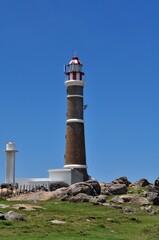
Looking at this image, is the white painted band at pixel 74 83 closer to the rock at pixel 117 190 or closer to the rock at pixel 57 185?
the rock at pixel 57 185

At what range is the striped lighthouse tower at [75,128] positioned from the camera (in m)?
67.8

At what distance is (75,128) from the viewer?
6838 centimetres

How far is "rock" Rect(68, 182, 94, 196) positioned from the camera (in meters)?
53.0

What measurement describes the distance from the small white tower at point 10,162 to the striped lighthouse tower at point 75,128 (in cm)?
651

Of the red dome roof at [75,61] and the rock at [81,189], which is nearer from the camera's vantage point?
the rock at [81,189]

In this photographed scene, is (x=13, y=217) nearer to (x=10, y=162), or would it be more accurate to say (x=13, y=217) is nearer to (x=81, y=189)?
(x=81, y=189)

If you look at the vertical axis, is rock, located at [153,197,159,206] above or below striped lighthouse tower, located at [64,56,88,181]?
below

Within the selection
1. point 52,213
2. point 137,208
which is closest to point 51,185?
point 137,208

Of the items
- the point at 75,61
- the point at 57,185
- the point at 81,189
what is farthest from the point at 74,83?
the point at 81,189

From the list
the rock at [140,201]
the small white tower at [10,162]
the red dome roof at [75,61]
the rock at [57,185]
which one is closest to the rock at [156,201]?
the rock at [140,201]

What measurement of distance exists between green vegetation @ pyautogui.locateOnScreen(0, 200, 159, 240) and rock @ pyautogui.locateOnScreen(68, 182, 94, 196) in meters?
13.5

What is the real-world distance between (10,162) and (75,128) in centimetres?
904

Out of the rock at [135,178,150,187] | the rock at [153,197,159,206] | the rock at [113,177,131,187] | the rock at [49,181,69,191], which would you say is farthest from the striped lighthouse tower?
the rock at [153,197,159,206]

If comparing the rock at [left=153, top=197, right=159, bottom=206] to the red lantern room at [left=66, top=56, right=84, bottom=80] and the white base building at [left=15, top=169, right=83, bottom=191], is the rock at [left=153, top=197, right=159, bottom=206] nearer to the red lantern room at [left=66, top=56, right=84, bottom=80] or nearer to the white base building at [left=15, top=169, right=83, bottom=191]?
the white base building at [left=15, top=169, right=83, bottom=191]
